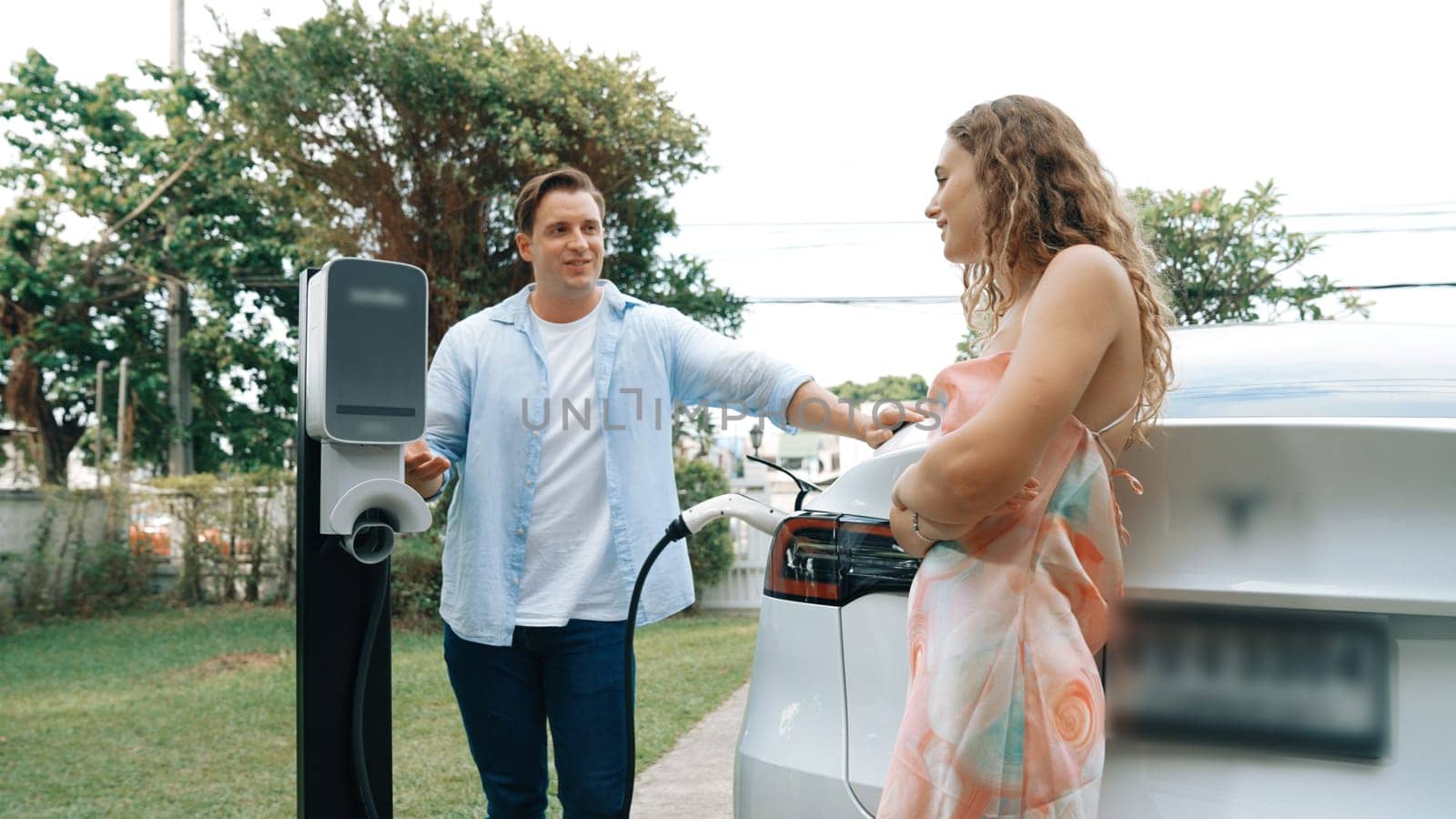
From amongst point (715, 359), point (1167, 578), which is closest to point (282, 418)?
point (715, 359)

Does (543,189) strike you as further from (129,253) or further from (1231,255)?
(129,253)

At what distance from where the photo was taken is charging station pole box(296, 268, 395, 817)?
219 centimetres

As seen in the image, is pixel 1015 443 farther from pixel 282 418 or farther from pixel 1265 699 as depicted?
pixel 282 418

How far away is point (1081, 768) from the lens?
1.33 metres

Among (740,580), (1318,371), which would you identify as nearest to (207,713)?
(740,580)

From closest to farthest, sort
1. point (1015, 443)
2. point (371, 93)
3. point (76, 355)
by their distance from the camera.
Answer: point (1015, 443), point (371, 93), point (76, 355)

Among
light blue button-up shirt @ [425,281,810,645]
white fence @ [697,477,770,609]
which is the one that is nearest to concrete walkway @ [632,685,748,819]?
light blue button-up shirt @ [425,281,810,645]

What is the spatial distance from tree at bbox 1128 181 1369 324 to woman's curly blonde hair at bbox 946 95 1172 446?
28.6 ft

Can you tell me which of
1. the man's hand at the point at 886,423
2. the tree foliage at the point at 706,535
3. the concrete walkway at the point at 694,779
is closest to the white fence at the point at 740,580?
the tree foliage at the point at 706,535

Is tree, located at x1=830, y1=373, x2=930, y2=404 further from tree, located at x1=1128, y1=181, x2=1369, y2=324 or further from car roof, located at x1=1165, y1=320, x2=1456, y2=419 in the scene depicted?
car roof, located at x1=1165, y1=320, x2=1456, y2=419

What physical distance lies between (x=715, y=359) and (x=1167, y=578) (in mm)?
1233

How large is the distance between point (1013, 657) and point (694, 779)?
12.2 feet

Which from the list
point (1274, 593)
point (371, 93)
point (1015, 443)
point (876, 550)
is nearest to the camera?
point (1015, 443)

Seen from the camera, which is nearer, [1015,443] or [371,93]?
[1015,443]
